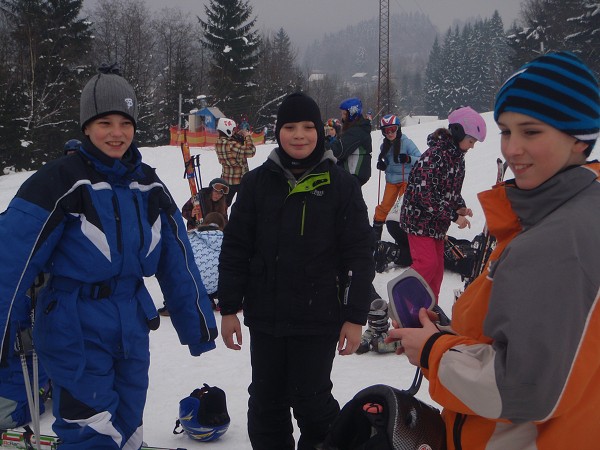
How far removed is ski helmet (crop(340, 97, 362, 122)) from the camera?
622 cm

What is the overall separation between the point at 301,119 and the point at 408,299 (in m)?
1.32

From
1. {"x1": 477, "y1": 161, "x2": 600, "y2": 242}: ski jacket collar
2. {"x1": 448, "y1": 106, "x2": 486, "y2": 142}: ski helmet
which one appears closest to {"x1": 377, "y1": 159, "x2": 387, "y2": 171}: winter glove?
{"x1": 448, "y1": 106, "x2": 486, "y2": 142}: ski helmet

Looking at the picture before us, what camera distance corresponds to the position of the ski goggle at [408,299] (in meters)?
1.66

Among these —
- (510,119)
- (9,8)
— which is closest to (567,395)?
(510,119)

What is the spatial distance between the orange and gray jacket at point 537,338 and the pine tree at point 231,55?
38151mm

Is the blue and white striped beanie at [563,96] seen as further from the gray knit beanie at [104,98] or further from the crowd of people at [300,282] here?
the gray knit beanie at [104,98]

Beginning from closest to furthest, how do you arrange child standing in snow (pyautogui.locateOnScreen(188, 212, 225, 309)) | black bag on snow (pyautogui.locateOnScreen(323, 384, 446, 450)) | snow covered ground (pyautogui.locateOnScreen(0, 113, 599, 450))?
black bag on snow (pyautogui.locateOnScreen(323, 384, 446, 450)), snow covered ground (pyautogui.locateOnScreen(0, 113, 599, 450)), child standing in snow (pyautogui.locateOnScreen(188, 212, 225, 309))

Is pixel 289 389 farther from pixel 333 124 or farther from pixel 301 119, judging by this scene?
pixel 333 124

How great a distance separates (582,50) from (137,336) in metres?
36.5

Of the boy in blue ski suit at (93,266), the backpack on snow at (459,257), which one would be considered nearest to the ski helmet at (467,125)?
the backpack on snow at (459,257)

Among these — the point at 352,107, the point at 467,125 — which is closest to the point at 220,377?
the point at 467,125

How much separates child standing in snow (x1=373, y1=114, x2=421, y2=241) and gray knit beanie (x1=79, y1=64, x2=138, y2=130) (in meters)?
5.42

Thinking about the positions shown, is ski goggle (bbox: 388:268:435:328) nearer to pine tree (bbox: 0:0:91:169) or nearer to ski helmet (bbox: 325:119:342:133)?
ski helmet (bbox: 325:119:342:133)

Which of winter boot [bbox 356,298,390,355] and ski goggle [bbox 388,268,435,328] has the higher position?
ski goggle [bbox 388,268,435,328]
